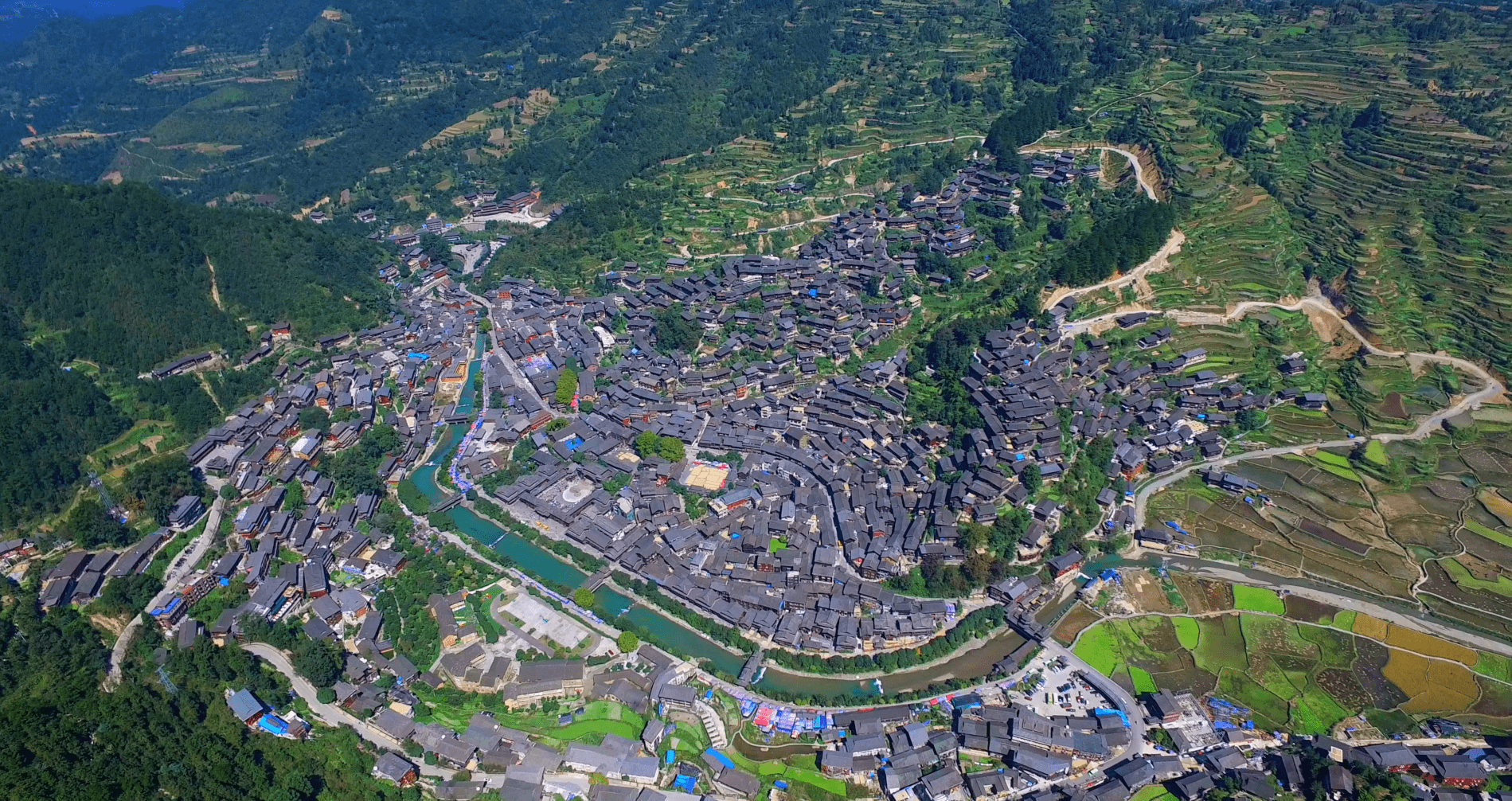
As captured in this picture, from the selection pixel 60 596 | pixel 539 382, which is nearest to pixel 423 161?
pixel 539 382

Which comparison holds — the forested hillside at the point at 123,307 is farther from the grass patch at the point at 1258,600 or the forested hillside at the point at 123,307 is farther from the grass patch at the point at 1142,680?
the grass patch at the point at 1258,600

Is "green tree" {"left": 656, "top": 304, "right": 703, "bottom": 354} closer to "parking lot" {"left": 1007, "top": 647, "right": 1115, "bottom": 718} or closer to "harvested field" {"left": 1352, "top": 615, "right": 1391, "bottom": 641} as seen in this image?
"parking lot" {"left": 1007, "top": 647, "right": 1115, "bottom": 718}

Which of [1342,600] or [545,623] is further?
[1342,600]

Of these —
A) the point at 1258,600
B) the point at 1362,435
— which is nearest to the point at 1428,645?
the point at 1258,600

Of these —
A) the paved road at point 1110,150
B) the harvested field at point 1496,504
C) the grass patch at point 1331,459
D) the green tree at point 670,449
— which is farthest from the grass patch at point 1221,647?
the paved road at point 1110,150

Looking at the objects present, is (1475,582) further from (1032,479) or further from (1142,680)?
(1032,479)
